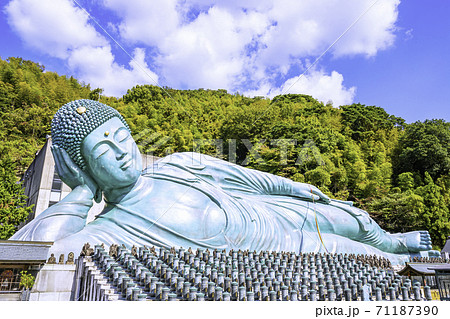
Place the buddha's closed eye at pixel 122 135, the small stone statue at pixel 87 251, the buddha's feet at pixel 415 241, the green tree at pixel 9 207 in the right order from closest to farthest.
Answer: the small stone statue at pixel 87 251, the buddha's closed eye at pixel 122 135, the buddha's feet at pixel 415 241, the green tree at pixel 9 207

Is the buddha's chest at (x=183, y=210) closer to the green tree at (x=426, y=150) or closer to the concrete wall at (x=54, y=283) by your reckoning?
the concrete wall at (x=54, y=283)

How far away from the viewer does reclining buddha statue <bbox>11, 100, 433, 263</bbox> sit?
7.62 metres

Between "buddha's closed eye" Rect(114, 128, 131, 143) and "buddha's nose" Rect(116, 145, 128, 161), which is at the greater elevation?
"buddha's closed eye" Rect(114, 128, 131, 143)

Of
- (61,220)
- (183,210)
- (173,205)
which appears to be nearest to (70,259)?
(61,220)

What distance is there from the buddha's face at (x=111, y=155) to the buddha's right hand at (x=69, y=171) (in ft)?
0.64

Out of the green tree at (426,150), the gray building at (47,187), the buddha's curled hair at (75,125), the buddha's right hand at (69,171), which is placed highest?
the green tree at (426,150)

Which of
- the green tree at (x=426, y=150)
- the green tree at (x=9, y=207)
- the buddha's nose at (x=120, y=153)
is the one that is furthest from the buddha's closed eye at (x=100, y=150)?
the green tree at (x=426, y=150)

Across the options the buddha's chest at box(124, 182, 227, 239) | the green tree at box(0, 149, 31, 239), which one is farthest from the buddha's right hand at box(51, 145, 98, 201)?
the green tree at box(0, 149, 31, 239)

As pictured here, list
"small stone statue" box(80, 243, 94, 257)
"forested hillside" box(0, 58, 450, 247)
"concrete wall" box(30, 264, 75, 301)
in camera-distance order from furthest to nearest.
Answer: "forested hillside" box(0, 58, 450, 247) < "small stone statue" box(80, 243, 94, 257) < "concrete wall" box(30, 264, 75, 301)

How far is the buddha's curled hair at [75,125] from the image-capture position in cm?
764

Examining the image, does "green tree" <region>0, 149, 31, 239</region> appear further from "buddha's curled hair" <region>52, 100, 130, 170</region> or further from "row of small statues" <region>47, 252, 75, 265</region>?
"row of small statues" <region>47, 252, 75, 265</region>

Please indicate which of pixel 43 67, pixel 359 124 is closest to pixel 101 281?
pixel 359 124

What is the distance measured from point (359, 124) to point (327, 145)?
33.6 feet

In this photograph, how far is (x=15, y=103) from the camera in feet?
95.9
